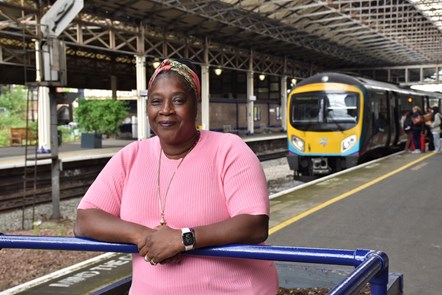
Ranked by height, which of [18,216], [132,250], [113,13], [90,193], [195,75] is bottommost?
[18,216]

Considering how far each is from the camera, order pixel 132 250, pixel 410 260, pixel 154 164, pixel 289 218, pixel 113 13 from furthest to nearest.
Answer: pixel 113 13 → pixel 289 218 → pixel 410 260 → pixel 154 164 → pixel 132 250

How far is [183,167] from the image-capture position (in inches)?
74.5

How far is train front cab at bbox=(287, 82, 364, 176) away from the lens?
1371 centimetres

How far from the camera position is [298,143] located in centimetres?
1440

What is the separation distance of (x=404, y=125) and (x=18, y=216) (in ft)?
43.3

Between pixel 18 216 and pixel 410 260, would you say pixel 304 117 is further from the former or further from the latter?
pixel 410 260

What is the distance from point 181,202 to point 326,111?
12.6m

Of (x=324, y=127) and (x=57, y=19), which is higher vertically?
(x=57, y=19)

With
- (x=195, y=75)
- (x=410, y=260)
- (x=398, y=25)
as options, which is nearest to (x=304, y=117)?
(x=410, y=260)

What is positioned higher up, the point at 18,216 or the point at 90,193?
the point at 90,193

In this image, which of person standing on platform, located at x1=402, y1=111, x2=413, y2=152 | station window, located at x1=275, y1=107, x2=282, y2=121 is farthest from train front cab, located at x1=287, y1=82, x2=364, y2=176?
station window, located at x1=275, y1=107, x2=282, y2=121

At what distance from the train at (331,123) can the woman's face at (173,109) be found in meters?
12.2

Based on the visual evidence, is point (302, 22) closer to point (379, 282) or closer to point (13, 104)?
point (13, 104)

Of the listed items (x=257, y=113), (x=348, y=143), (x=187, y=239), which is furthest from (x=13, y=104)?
(x=187, y=239)
